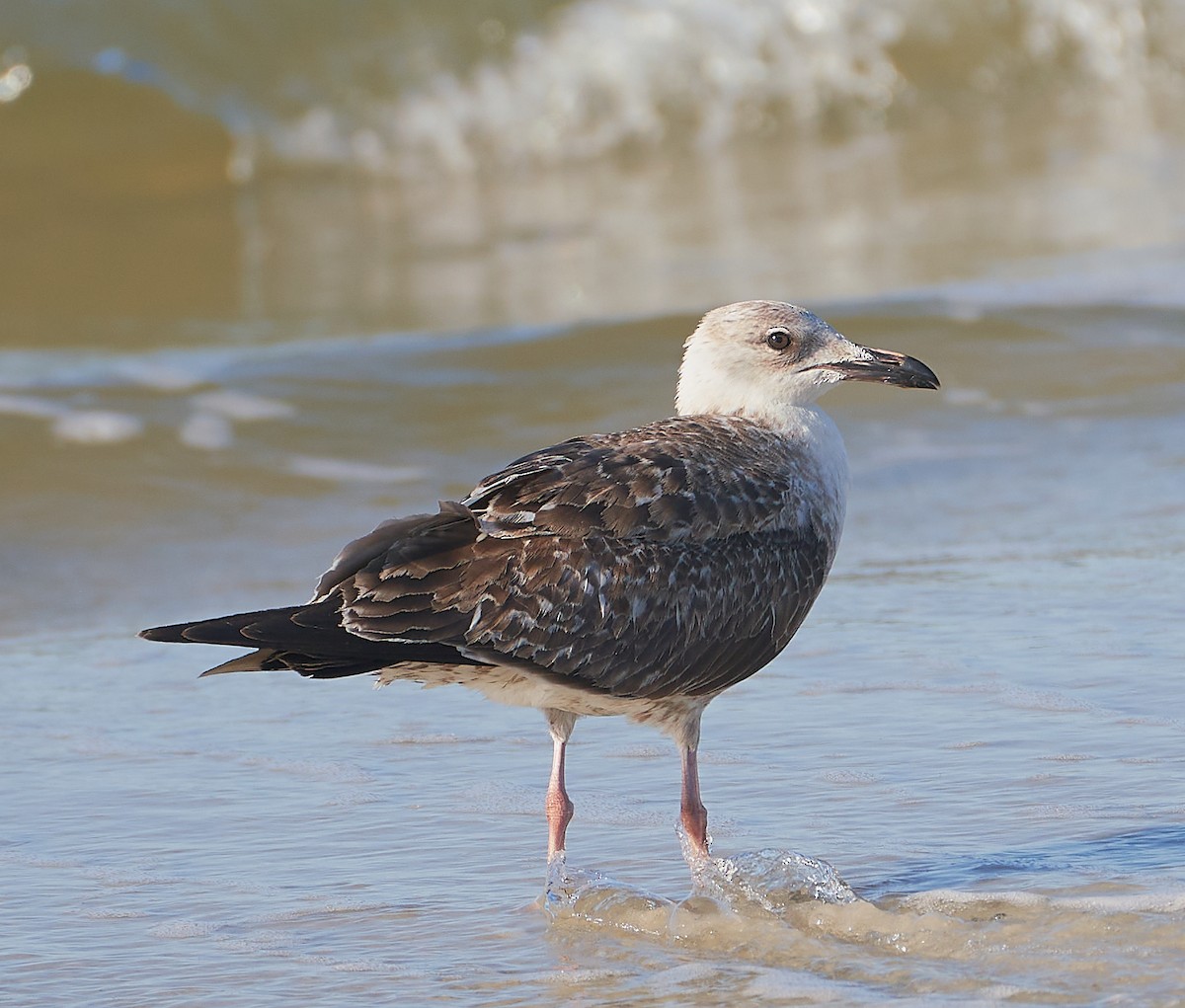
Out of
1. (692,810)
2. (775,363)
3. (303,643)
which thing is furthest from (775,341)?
(303,643)

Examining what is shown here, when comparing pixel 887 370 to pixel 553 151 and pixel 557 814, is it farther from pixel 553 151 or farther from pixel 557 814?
pixel 553 151

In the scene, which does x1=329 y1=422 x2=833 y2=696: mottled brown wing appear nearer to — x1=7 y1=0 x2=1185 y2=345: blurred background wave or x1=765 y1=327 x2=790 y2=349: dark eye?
x1=765 y1=327 x2=790 y2=349: dark eye

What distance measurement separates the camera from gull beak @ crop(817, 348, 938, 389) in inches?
247

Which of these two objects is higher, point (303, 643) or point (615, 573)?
point (615, 573)

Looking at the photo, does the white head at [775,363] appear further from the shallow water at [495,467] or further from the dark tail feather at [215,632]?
the dark tail feather at [215,632]

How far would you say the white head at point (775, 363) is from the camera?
20.5 ft

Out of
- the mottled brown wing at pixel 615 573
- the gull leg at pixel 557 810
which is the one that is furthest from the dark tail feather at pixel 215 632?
the gull leg at pixel 557 810

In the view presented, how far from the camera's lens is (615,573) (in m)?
5.48

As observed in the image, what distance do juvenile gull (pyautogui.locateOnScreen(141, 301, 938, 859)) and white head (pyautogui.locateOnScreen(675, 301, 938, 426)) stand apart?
0.72 ft

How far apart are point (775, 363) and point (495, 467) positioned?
4241 mm

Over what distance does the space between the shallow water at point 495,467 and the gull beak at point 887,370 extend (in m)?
1.16

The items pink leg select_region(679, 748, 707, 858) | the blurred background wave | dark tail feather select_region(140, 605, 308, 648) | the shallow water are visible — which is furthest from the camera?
the blurred background wave

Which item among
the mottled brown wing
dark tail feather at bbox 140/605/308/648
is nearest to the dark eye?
the mottled brown wing

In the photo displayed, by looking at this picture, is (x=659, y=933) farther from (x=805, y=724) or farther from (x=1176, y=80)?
(x=1176, y=80)
